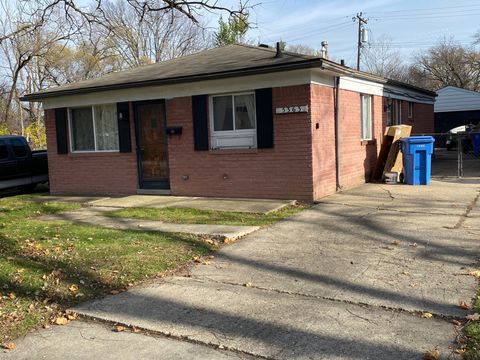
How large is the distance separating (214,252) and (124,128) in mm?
7339

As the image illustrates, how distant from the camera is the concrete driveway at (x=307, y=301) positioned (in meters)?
3.98

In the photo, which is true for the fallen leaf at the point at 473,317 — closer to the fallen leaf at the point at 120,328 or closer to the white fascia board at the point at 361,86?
the fallen leaf at the point at 120,328

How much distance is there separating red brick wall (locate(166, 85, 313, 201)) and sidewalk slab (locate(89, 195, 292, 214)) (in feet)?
1.10

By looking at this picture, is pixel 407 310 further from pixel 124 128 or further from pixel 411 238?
pixel 124 128

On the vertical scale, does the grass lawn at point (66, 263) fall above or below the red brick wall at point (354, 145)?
below

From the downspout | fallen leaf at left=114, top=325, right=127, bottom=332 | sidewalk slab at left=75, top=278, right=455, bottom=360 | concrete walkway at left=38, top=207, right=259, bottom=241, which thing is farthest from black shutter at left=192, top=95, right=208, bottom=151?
fallen leaf at left=114, top=325, right=127, bottom=332

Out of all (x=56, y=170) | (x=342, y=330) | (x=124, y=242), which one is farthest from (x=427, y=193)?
(x=56, y=170)

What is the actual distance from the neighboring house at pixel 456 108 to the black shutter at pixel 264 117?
2401cm

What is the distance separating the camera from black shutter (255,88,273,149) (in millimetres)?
11219

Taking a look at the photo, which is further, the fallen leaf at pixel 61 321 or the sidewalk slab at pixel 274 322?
the fallen leaf at pixel 61 321

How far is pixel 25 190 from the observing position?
16.2 m

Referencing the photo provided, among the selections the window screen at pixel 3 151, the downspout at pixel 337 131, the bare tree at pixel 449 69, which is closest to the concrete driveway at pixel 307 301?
the downspout at pixel 337 131

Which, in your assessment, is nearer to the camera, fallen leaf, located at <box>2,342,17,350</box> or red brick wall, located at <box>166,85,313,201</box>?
fallen leaf, located at <box>2,342,17,350</box>

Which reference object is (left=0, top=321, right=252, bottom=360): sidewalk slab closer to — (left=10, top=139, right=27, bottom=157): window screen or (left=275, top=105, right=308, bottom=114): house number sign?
(left=275, top=105, right=308, bottom=114): house number sign
